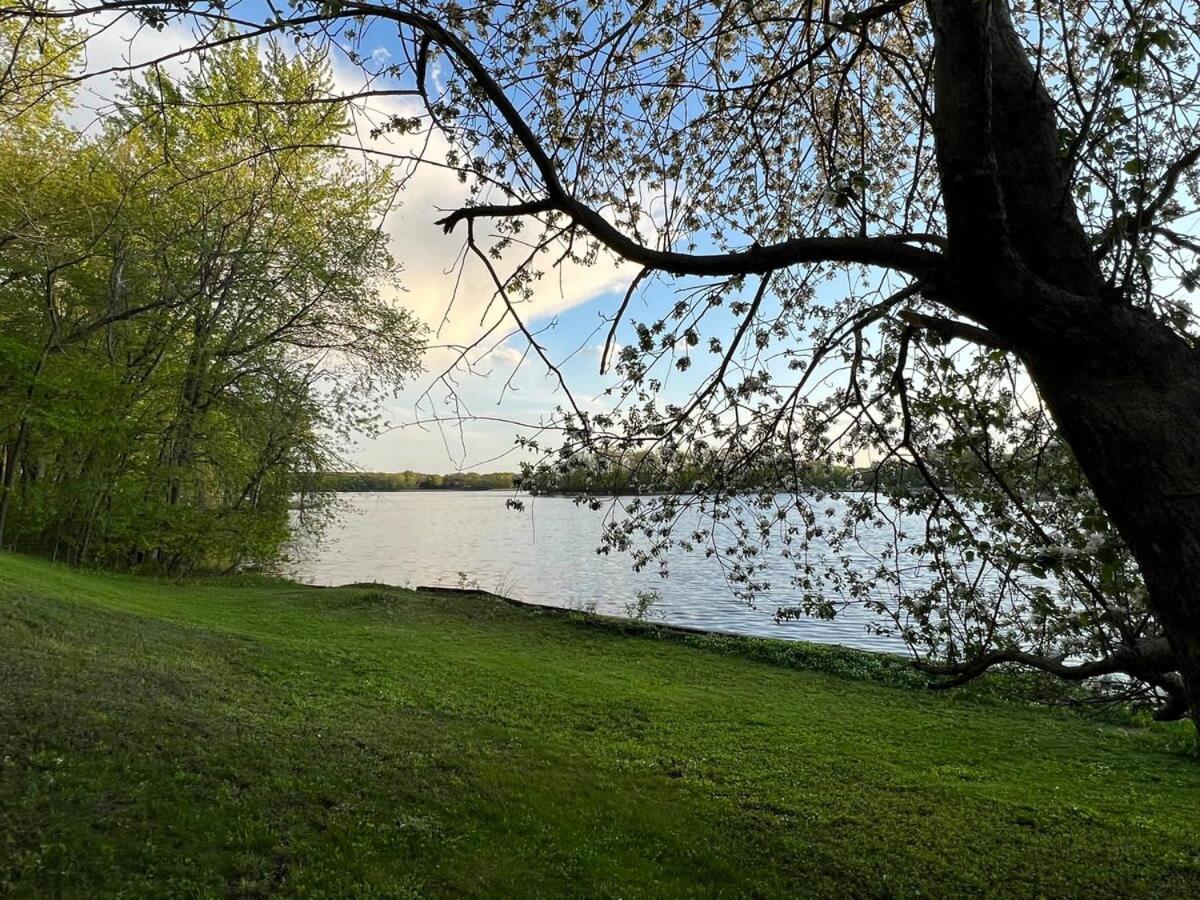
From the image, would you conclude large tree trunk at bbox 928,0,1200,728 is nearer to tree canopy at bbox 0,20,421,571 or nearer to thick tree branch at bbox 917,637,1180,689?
thick tree branch at bbox 917,637,1180,689

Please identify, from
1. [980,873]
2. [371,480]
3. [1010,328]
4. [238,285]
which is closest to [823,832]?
[980,873]

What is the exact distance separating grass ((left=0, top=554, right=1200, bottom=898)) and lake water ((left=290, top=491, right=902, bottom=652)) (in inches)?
85.7

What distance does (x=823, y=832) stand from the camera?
5.45m

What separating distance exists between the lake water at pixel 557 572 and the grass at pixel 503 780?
218 centimetres

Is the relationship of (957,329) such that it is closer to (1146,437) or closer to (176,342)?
(1146,437)

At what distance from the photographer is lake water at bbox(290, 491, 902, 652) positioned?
19.0 meters

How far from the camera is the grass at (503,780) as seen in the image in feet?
13.0

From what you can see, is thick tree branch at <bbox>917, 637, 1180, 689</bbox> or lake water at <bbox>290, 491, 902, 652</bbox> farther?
lake water at <bbox>290, 491, 902, 652</bbox>

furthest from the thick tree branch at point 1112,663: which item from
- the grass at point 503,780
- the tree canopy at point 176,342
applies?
the tree canopy at point 176,342

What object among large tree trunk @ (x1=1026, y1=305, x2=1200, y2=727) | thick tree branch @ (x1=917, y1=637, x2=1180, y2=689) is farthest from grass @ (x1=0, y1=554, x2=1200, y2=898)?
large tree trunk @ (x1=1026, y1=305, x2=1200, y2=727)

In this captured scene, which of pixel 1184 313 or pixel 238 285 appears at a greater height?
pixel 238 285

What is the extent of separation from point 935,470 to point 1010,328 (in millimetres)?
2674

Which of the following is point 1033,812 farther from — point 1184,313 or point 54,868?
point 54,868

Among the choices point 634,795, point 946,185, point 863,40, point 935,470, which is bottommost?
point 634,795
